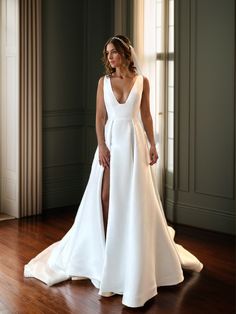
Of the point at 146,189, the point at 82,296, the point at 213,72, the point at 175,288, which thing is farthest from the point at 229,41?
the point at 82,296

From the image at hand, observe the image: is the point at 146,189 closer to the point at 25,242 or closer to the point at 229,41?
the point at 25,242

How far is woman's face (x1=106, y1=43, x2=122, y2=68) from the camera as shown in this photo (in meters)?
3.66

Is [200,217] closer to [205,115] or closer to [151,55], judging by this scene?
[205,115]

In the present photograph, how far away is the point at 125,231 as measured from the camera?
141 inches

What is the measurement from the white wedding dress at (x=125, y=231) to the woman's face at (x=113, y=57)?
0.42 feet

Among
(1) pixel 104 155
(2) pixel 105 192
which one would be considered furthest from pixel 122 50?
(2) pixel 105 192

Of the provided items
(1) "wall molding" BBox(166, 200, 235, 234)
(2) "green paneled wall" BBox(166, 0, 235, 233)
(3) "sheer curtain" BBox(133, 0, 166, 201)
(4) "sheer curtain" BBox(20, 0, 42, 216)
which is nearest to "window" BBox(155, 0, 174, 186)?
(3) "sheer curtain" BBox(133, 0, 166, 201)

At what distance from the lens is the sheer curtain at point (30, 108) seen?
5.53 meters

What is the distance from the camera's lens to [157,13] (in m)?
5.44

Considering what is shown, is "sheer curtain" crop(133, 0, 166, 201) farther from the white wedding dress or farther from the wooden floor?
the white wedding dress

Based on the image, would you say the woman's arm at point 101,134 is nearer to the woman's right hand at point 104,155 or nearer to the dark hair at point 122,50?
the woman's right hand at point 104,155

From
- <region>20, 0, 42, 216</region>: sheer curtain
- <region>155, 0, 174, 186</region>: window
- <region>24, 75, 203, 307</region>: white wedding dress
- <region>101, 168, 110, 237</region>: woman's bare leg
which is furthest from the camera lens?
<region>20, 0, 42, 216</region>: sheer curtain

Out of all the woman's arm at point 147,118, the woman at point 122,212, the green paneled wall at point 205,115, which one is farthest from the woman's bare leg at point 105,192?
the green paneled wall at point 205,115

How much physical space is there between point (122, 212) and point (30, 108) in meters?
2.40
